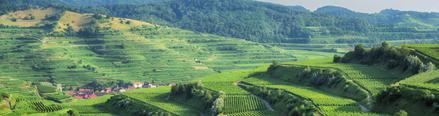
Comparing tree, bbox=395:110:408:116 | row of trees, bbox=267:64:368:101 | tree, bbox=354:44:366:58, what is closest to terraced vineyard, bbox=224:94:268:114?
row of trees, bbox=267:64:368:101

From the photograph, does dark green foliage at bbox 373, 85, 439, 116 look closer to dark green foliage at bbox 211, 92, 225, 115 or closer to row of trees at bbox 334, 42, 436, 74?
row of trees at bbox 334, 42, 436, 74

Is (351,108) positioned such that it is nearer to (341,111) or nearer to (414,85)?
(341,111)

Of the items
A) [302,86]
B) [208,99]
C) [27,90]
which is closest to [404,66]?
[302,86]

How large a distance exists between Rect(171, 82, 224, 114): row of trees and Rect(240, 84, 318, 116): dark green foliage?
352 inches

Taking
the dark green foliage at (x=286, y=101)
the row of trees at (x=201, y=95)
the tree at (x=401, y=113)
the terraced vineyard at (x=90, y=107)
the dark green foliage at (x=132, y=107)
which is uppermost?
the tree at (x=401, y=113)

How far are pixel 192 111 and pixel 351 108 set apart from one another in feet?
124

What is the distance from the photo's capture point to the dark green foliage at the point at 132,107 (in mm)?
113062

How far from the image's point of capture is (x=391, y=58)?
117 meters

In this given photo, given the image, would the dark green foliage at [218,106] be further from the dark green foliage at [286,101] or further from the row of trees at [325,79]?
the row of trees at [325,79]

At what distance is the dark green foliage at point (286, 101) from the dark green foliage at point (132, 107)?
65.3 feet

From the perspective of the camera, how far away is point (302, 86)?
391ft

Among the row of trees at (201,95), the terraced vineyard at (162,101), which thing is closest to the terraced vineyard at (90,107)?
the terraced vineyard at (162,101)

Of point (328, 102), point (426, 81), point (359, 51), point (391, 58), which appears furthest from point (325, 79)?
point (426, 81)

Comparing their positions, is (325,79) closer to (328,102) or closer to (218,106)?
(328,102)
